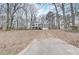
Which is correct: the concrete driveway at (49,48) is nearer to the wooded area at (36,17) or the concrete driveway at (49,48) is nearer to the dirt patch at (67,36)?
the dirt patch at (67,36)

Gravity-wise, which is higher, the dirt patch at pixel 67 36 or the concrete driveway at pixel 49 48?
the dirt patch at pixel 67 36

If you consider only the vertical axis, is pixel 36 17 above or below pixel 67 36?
above

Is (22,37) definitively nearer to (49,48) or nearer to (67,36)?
(49,48)

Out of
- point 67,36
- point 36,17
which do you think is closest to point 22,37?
point 36,17

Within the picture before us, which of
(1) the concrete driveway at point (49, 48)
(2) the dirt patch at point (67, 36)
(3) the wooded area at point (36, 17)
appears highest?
(3) the wooded area at point (36, 17)

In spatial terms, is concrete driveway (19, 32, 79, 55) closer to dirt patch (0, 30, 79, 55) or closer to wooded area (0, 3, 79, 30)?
dirt patch (0, 30, 79, 55)

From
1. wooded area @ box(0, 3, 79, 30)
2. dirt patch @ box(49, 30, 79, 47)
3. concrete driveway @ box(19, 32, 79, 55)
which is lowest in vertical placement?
concrete driveway @ box(19, 32, 79, 55)

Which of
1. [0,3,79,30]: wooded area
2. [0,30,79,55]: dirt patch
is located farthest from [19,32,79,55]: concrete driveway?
[0,3,79,30]: wooded area

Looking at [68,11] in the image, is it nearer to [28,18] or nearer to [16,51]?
[28,18]

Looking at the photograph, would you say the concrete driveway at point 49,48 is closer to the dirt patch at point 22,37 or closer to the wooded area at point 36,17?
the dirt patch at point 22,37

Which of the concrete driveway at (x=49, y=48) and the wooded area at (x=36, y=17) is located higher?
the wooded area at (x=36, y=17)

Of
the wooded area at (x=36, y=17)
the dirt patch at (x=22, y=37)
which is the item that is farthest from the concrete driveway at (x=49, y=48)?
the wooded area at (x=36, y=17)

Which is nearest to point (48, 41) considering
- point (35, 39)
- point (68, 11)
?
point (35, 39)

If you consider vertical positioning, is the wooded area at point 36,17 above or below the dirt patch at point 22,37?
above
